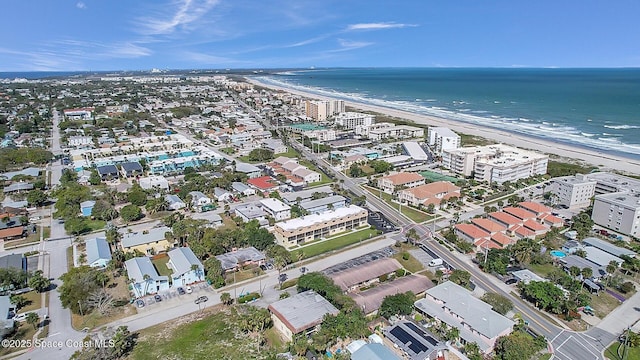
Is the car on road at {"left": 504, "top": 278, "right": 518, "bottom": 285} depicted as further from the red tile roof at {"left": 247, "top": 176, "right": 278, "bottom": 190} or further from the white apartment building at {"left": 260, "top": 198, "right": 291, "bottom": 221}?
the red tile roof at {"left": 247, "top": 176, "right": 278, "bottom": 190}

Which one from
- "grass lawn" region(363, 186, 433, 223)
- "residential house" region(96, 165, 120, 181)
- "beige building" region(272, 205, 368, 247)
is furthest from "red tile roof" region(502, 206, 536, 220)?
"residential house" region(96, 165, 120, 181)

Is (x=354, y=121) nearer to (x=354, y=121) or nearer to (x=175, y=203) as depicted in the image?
(x=354, y=121)

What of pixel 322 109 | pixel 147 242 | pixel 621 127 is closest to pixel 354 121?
pixel 322 109

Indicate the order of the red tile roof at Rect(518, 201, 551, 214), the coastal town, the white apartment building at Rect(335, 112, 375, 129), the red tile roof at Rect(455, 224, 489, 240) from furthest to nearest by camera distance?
the white apartment building at Rect(335, 112, 375, 129) < the red tile roof at Rect(518, 201, 551, 214) < the red tile roof at Rect(455, 224, 489, 240) < the coastal town

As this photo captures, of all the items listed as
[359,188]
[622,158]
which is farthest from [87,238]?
[622,158]

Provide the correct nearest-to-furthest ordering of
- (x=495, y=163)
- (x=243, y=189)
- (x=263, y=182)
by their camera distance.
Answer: (x=243, y=189) → (x=263, y=182) → (x=495, y=163)

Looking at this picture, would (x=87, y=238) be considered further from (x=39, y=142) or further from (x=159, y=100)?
(x=159, y=100)
